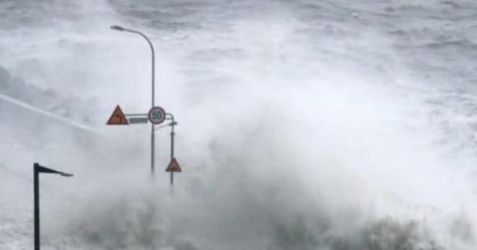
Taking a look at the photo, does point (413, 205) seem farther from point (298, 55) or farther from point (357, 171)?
point (298, 55)

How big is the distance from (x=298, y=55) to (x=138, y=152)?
1893 centimetres

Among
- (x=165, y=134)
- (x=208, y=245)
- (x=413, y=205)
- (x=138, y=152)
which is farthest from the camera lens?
(x=165, y=134)

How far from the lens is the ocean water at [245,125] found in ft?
84.7

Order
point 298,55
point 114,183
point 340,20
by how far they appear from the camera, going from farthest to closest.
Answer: point 340,20 < point 298,55 < point 114,183

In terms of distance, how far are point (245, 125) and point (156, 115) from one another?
17.0ft

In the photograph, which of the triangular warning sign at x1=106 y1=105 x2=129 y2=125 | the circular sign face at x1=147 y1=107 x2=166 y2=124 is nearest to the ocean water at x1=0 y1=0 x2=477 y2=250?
the circular sign face at x1=147 y1=107 x2=166 y2=124

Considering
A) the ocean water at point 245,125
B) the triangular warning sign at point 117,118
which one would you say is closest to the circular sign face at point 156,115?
the triangular warning sign at point 117,118

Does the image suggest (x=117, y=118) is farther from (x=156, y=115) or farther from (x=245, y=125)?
(x=245, y=125)

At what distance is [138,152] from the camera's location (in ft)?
107

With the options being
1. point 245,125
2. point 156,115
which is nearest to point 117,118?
point 156,115

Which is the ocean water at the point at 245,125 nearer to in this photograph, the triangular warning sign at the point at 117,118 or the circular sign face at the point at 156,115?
the circular sign face at the point at 156,115

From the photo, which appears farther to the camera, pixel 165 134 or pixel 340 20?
pixel 340 20

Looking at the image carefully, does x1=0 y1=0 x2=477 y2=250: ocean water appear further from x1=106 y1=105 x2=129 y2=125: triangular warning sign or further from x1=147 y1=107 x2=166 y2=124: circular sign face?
x1=106 y1=105 x2=129 y2=125: triangular warning sign

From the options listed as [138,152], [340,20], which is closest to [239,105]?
[138,152]
